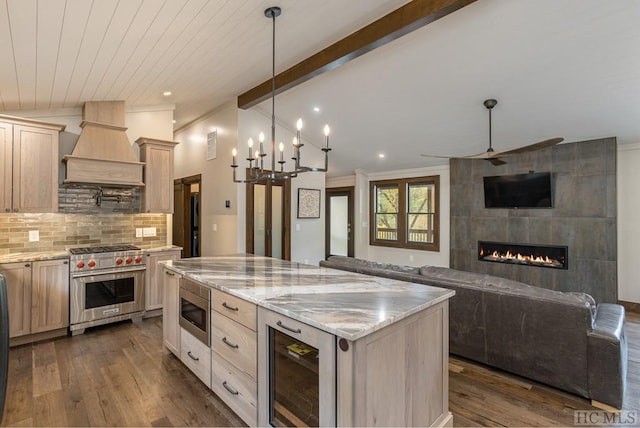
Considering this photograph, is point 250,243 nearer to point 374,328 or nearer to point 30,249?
→ point 30,249

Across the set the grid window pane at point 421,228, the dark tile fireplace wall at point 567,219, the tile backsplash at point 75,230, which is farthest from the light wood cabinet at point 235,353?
the grid window pane at point 421,228

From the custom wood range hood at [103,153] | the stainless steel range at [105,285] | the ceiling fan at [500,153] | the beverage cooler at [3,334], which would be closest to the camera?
the beverage cooler at [3,334]

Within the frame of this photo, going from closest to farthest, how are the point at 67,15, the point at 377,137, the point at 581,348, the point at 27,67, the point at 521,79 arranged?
the point at 67,15, the point at 581,348, the point at 27,67, the point at 521,79, the point at 377,137

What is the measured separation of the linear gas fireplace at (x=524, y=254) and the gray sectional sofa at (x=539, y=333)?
102 inches

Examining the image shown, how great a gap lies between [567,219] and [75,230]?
6.91 metres

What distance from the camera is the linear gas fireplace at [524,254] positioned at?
512 centimetres

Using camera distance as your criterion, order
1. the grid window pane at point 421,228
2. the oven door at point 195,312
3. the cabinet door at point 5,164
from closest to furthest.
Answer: the oven door at point 195,312, the cabinet door at point 5,164, the grid window pane at point 421,228

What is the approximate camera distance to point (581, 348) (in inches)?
91.4

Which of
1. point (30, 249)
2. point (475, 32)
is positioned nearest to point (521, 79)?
point (475, 32)

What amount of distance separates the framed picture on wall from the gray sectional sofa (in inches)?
136

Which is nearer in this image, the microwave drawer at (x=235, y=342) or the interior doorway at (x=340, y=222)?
the microwave drawer at (x=235, y=342)

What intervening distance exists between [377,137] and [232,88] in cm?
260

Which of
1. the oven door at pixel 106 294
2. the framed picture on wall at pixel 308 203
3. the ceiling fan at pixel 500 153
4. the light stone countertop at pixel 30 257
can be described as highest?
the ceiling fan at pixel 500 153

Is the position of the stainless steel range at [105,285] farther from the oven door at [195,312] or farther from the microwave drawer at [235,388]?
the microwave drawer at [235,388]
